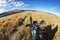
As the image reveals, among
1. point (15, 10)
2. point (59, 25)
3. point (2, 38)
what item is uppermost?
point (15, 10)

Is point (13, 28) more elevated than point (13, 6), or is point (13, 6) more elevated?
point (13, 6)

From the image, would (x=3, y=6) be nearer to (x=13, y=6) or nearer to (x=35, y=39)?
(x=13, y=6)

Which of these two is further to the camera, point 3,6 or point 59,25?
point 3,6

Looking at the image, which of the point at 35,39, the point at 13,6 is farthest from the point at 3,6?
the point at 35,39

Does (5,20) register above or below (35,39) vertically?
above

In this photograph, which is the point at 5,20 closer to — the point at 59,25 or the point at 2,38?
the point at 2,38

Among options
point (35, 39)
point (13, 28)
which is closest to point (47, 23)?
point (35, 39)
